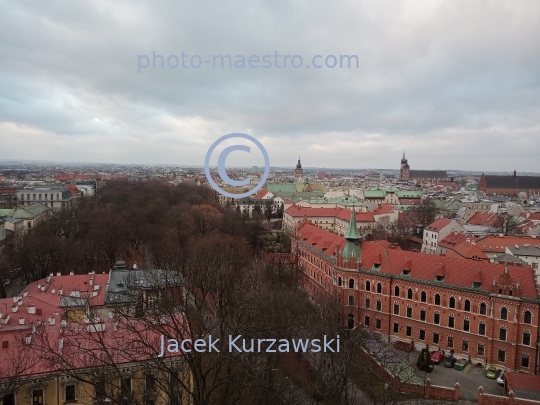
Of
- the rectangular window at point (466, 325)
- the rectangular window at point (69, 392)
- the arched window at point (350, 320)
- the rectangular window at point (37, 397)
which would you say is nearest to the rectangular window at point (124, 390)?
the rectangular window at point (69, 392)

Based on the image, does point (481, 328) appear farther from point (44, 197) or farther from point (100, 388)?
point (44, 197)

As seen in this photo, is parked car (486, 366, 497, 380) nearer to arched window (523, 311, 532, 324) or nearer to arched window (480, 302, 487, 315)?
arched window (480, 302, 487, 315)

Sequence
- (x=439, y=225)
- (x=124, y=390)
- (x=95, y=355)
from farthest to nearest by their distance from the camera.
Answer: (x=439, y=225) < (x=95, y=355) < (x=124, y=390)

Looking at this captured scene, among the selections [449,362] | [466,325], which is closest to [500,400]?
[449,362]

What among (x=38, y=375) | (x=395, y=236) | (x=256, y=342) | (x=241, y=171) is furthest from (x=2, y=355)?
(x=395, y=236)

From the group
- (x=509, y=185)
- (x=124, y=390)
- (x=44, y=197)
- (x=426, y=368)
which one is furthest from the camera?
(x=509, y=185)

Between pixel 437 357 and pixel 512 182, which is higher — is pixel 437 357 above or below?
below
